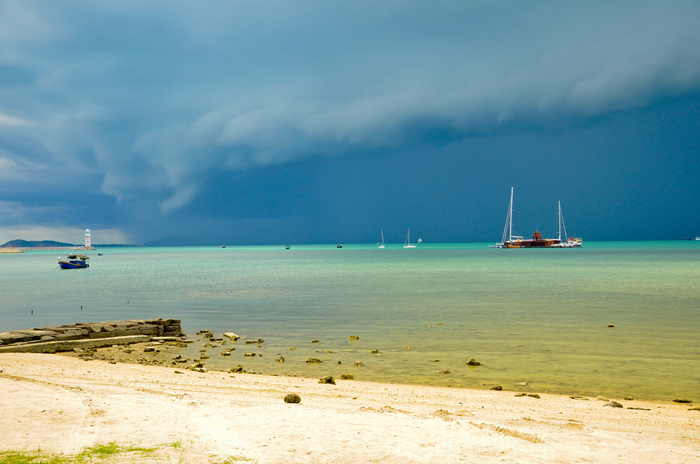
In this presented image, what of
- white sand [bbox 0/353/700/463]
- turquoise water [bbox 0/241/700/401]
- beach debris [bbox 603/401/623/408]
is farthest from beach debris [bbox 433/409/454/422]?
beach debris [bbox 603/401/623/408]

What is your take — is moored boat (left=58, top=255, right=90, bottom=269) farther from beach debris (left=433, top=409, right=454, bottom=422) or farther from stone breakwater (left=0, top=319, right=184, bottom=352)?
beach debris (left=433, top=409, right=454, bottom=422)

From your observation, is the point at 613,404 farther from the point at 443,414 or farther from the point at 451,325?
the point at 451,325

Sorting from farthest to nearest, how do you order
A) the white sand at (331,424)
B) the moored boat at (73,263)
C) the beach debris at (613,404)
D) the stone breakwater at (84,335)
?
the moored boat at (73,263) → the stone breakwater at (84,335) → the beach debris at (613,404) → the white sand at (331,424)

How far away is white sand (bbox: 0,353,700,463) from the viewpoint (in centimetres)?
838

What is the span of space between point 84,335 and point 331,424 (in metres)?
17.7

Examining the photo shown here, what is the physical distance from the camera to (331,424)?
32.8 feet

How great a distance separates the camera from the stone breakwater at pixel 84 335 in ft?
66.4

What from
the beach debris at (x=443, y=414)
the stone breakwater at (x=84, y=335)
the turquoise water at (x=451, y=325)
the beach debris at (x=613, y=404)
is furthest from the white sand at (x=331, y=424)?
the stone breakwater at (x=84, y=335)

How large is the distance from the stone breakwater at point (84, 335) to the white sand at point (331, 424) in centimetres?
727

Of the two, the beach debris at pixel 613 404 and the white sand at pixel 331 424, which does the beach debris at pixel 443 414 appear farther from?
the beach debris at pixel 613 404

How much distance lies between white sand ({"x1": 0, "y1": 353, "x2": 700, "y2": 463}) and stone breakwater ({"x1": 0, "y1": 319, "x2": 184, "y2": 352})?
727 cm

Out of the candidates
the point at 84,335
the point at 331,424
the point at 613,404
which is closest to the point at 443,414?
the point at 331,424

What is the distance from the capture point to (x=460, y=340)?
23219 millimetres

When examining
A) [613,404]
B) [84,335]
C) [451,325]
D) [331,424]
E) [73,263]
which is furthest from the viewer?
[73,263]
